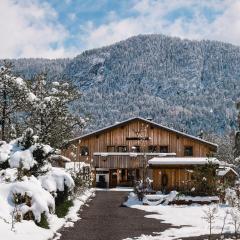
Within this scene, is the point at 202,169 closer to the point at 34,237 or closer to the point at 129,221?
the point at 129,221

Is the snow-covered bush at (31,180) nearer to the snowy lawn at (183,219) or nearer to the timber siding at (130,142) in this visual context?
the snowy lawn at (183,219)

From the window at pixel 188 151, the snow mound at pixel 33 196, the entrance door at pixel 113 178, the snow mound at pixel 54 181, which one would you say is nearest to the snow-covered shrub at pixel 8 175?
the snow mound at pixel 33 196

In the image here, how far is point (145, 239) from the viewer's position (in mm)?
22188

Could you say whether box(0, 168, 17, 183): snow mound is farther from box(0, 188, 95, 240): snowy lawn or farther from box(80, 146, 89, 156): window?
box(80, 146, 89, 156): window

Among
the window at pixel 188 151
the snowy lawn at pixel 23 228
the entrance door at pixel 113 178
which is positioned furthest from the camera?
the entrance door at pixel 113 178

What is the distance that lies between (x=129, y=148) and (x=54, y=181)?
36.9 meters

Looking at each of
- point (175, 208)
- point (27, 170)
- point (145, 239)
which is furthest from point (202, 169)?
point (145, 239)

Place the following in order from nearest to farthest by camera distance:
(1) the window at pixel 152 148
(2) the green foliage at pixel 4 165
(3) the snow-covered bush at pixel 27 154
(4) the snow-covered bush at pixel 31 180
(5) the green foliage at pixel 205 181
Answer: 1. (4) the snow-covered bush at pixel 31 180
2. (3) the snow-covered bush at pixel 27 154
3. (2) the green foliage at pixel 4 165
4. (5) the green foliage at pixel 205 181
5. (1) the window at pixel 152 148

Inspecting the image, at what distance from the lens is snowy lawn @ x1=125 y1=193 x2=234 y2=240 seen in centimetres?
2390

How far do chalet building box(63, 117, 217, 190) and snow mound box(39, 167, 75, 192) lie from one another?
31.7 m

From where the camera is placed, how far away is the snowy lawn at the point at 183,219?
78.4 ft

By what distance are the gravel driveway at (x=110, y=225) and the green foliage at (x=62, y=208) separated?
37.6 inches

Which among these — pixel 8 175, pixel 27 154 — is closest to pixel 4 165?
pixel 27 154

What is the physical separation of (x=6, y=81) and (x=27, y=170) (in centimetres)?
1885
